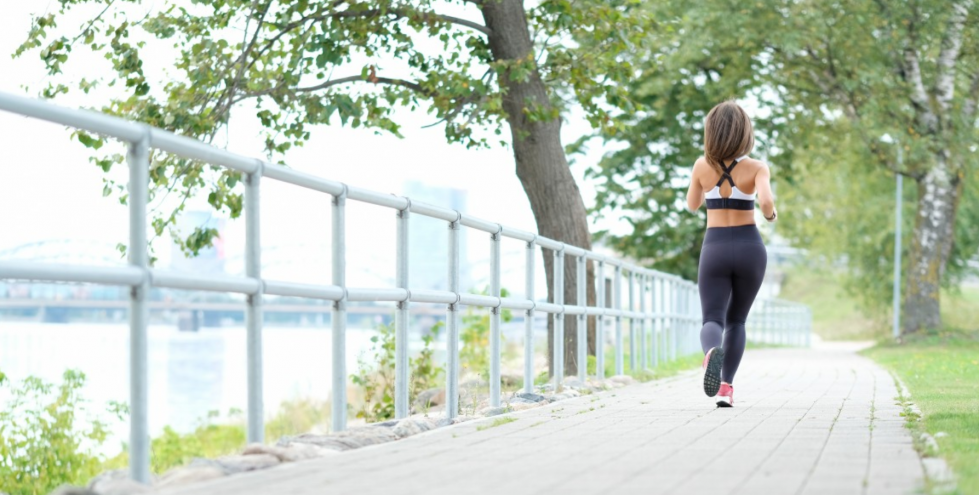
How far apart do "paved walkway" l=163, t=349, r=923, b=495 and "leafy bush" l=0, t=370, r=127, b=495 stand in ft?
18.7

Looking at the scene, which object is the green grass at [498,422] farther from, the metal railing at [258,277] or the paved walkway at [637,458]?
the metal railing at [258,277]

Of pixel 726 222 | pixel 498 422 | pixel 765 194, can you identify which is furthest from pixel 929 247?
pixel 498 422

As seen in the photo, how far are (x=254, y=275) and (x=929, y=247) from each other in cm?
2485

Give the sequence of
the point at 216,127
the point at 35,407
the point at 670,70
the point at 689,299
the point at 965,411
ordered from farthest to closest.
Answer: the point at 670,70 < the point at 689,299 < the point at 216,127 < the point at 35,407 < the point at 965,411

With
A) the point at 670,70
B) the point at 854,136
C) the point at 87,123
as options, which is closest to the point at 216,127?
the point at 87,123

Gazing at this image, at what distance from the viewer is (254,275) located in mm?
5426

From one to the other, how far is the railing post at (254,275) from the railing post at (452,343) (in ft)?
7.66

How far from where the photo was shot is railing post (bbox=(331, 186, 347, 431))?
611 centimetres

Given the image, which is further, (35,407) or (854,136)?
(854,136)

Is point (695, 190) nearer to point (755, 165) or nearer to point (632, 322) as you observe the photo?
point (755, 165)

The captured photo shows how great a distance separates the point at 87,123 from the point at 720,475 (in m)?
2.48

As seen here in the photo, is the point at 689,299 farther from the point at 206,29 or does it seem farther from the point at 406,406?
the point at 406,406

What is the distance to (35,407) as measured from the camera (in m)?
12.7

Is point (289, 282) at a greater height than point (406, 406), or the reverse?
point (289, 282)
